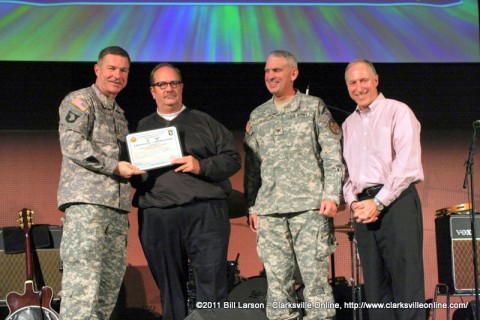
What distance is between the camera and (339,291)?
520 centimetres

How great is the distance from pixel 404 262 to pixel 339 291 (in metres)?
2.00

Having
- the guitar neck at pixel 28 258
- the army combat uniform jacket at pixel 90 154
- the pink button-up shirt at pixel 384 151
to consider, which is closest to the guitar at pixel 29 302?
the guitar neck at pixel 28 258

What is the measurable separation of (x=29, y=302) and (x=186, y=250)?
160 centimetres

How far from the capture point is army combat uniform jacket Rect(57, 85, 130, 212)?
3330mm

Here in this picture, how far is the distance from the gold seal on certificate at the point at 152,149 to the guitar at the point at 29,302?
1.56 m

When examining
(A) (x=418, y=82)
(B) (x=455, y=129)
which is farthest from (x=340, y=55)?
(B) (x=455, y=129)

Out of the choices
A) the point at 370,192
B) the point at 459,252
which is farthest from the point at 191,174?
the point at 459,252

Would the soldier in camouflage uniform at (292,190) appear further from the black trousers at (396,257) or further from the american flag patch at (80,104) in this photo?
the american flag patch at (80,104)

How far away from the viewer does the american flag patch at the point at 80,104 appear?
342 centimetres

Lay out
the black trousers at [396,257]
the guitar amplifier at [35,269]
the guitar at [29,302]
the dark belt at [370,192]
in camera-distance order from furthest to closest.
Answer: the guitar amplifier at [35,269] < the guitar at [29,302] < the dark belt at [370,192] < the black trousers at [396,257]

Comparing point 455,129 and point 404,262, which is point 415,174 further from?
point 455,129

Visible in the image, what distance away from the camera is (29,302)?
4.51 meters

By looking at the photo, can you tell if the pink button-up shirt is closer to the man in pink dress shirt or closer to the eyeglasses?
the man in pink dress shirt

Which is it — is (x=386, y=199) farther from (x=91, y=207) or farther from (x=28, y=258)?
(x=28, y=258)
